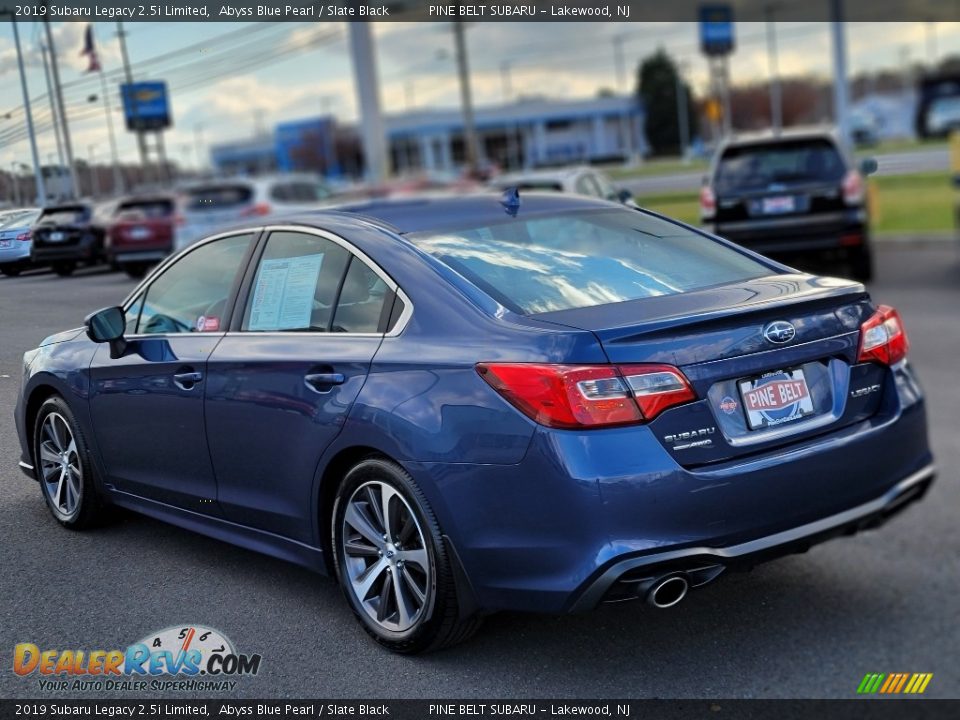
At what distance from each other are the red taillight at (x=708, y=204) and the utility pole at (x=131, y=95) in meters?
5.98

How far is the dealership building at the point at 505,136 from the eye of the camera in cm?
7506

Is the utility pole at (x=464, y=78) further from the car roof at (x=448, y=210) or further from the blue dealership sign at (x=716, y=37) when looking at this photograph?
the car roof at (x=448, y=210)

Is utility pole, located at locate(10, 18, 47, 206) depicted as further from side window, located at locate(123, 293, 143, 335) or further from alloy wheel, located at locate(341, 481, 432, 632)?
alloy wheel, located at locate(341, 481, 432, 632)

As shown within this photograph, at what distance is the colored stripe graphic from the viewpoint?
11.3ft

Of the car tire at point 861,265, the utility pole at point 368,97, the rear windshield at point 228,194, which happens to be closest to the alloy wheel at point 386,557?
the car tire at point 861,265

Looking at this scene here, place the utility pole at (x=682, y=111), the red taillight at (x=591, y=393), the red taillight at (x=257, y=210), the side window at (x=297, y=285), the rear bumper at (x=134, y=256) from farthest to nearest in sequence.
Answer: the utility pole at (x=682, y=111)
the red taillight at (x=257, y=210)
the rear bumper at (x=134, y=256)
the side window at (x=297, y=285)
the red taillight at (x=591, y=393)

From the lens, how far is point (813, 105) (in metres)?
90.4

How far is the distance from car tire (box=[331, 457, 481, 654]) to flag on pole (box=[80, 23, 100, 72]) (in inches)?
60.5

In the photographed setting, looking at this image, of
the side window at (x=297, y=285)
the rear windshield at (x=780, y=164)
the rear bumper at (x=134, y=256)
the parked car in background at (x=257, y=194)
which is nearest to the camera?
the side window at (x=297, y=285)

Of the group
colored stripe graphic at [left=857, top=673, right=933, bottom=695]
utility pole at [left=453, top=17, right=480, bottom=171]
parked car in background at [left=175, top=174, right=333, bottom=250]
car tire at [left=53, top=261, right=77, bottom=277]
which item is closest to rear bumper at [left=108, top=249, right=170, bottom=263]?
car tire at [left=53, top=261, right=77, bottom=277]

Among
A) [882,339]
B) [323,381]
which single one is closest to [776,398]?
[882,339]

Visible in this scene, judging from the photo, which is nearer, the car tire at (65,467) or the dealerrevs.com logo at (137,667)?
the dealerrevs.com logo at (137,667)

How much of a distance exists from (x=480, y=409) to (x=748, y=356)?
81 centimetres

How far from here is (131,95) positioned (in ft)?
12.5
